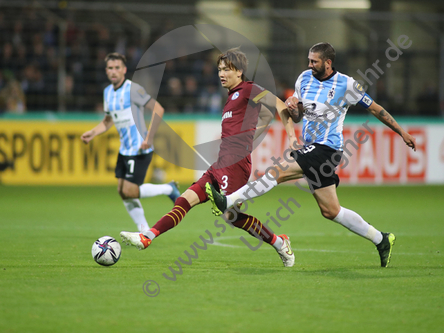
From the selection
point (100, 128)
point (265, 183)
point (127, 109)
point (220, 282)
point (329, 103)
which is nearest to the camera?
point (220, 282)

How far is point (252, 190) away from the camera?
19.6ft

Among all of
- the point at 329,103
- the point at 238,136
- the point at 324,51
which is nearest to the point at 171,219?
the point at 238,136

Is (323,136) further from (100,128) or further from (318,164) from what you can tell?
(100,128)

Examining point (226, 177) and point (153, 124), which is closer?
point (226, 177)

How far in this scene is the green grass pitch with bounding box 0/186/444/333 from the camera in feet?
13.6

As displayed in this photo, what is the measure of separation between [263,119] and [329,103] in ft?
2.26

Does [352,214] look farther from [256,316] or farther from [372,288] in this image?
[256,316]

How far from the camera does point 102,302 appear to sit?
4602 mm

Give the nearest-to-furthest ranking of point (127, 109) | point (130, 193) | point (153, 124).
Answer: point (153, 124) → point (130, 193) → point (127, 109)

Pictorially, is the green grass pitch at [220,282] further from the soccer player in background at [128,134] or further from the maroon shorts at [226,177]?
the maroon shorts at [226,177]

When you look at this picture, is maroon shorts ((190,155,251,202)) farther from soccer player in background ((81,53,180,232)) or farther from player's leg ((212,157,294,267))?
soccer player in background ((81,53,180,232))

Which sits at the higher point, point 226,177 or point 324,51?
point 324,51

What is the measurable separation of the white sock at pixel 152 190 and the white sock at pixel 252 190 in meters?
3.00

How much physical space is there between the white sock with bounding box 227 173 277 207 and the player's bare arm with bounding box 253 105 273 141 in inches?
20.5
